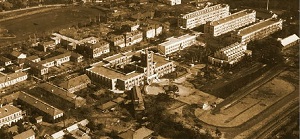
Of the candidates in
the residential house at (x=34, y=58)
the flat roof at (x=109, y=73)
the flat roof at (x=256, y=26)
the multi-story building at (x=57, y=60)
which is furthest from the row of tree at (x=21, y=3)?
the flat roof at (x=256, y=26)

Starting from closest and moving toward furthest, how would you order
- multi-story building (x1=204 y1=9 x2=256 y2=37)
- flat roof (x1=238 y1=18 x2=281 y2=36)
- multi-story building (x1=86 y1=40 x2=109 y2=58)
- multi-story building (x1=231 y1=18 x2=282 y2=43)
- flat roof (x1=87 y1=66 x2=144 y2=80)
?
flat roof (x1=87 y1=66 x2=144 y2=80) → multi-story building (x1=86 y1=40 x2=109 y2=58) → multi-story building (x1=231 y1=18 x2=282 y2=43) → flat roof (x1=238 y1=18 x2=281 y2=36) → multi-story building (x1=204 y1=9 x2=256 y2=37)

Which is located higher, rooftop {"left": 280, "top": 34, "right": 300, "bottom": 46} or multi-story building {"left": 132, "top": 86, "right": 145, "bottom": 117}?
rooftop {"left": 280, "top": 34, "right": 300, "bottom": 46}

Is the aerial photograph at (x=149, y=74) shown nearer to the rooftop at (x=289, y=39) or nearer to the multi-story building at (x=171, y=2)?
the rooftop at (x=289, y=39)

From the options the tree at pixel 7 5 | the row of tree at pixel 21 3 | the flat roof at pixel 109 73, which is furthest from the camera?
the row of tree at pixel 21 3

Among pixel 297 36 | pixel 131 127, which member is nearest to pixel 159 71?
pixel 131 127

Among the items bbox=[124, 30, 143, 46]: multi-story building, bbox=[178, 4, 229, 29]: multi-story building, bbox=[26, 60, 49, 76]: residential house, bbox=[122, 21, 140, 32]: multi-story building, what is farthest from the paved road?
bbox=[122, 21, 140, 32]: multi-story building

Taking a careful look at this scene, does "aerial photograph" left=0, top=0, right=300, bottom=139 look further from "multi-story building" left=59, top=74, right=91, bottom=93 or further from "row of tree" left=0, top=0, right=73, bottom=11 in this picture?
"row of tree" left=0, top=0, right=73, bottom=11

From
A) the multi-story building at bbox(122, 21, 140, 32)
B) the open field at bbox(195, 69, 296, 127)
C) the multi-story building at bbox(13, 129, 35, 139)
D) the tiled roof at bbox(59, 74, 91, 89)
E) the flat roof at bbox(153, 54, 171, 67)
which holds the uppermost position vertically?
the multi-story building at bbox(122, 21, 140, 32)

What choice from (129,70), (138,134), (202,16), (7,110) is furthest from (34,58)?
(202,16)
